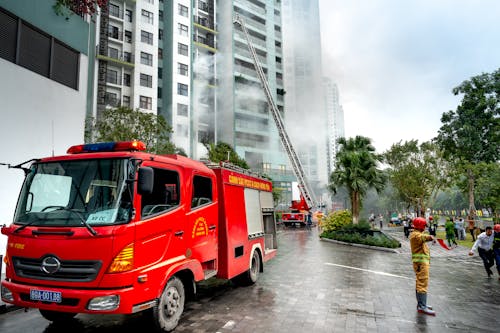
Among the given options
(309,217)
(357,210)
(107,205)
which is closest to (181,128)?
(309,217)

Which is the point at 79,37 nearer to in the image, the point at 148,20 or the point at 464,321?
the point at 464,321

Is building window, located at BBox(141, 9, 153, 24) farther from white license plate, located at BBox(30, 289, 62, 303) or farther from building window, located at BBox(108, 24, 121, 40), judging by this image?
white license plate, located at BBox(30, 289, 62, 303)

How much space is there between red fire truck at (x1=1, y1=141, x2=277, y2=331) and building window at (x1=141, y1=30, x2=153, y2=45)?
36.0m

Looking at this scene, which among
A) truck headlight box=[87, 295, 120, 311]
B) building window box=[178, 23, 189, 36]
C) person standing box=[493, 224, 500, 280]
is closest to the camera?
truck headlight box=[87, 295, 120, 311]

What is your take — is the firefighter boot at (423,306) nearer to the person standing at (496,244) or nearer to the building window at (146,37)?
the person standing at (496,244)

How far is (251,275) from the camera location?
7.93 metres

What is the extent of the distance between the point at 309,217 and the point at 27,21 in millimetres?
27561

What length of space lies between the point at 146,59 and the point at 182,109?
696cm

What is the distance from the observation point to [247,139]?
161 ft

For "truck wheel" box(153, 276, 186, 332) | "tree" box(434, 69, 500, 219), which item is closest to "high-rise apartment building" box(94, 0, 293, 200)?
"tree" box(434, 69, 500, 219)

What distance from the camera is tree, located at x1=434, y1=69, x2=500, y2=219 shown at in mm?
23719

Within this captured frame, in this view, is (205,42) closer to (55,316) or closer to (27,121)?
(27,121)

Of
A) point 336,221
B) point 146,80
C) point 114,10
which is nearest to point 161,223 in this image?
point 336,221

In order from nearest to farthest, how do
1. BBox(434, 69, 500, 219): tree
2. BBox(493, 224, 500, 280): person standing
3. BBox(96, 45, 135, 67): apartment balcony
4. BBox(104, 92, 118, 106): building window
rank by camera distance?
BBox(493, 224, 500, 280): person standing
BBox(434, 69, 500, 219): tree
BBox(104, 92, 118, 106): building window
BBox(96, 45, 135, 67): apartment balcony
